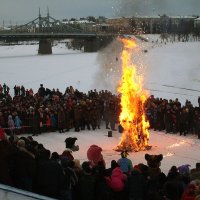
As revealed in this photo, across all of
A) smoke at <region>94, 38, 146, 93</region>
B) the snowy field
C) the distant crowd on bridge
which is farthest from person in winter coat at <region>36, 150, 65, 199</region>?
smoke at <region>94, 38, 146, 93</region>

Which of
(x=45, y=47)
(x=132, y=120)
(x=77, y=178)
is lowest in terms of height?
(x=132, y=120)

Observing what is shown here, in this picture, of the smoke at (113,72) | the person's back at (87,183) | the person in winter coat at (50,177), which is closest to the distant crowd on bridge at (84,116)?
the person in winter coat at (50,177)

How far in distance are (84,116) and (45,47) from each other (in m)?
61.2

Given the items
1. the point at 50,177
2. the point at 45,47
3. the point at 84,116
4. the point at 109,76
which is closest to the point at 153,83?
the point at 109,76

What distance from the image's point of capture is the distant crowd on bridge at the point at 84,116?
16.8m

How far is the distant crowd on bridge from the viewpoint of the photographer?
55.1 feet

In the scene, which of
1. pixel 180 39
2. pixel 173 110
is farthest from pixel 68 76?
pixel 180 39

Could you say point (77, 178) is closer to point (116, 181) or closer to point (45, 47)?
point (116, 181)

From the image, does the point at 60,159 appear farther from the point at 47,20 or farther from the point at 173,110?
the point at 47,20

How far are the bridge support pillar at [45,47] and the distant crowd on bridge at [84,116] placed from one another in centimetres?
5837

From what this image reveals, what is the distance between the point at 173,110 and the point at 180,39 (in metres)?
49.6

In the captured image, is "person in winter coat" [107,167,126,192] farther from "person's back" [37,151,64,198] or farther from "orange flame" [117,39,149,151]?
"orange flame" [117,39,149,151]

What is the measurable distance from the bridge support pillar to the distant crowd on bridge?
191 ft

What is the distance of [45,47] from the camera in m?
77.9
